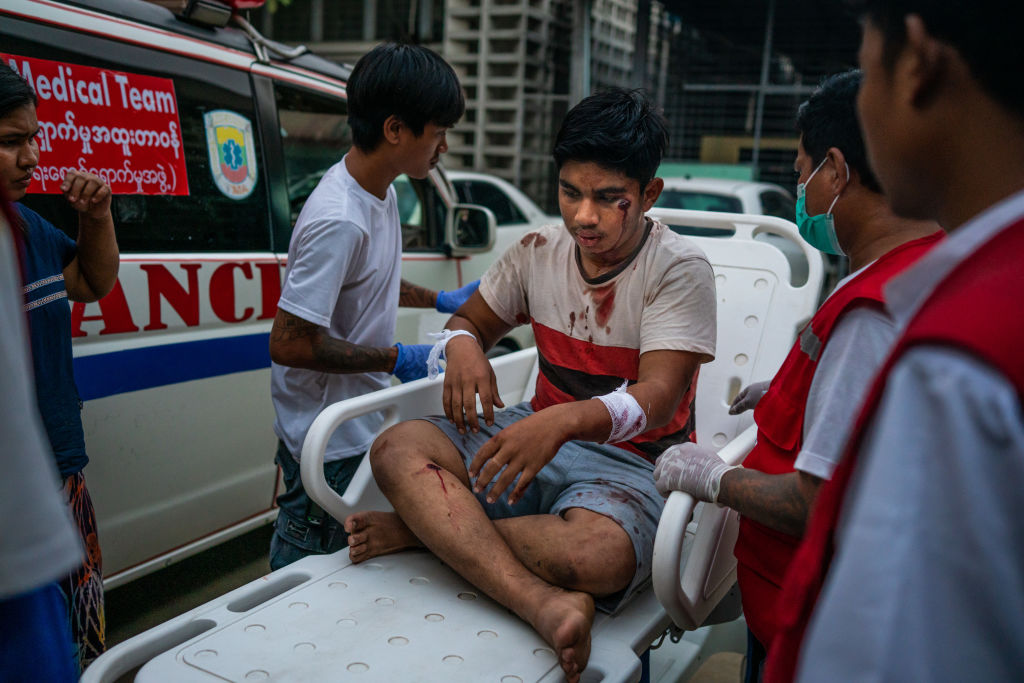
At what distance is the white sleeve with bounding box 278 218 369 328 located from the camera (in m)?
2.01

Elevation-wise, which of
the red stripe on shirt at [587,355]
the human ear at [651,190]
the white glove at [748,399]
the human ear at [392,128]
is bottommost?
the white glove at [748,399]

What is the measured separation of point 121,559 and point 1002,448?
270 centimetres

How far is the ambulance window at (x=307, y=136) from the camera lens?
313 cm

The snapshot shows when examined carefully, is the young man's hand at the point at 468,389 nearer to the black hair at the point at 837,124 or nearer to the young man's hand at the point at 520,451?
the young man's hand at the point at 520,451

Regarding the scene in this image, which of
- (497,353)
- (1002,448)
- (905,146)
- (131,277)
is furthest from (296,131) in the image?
(1002,448)

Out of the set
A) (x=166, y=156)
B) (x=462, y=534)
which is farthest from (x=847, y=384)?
(x=166, y=156)

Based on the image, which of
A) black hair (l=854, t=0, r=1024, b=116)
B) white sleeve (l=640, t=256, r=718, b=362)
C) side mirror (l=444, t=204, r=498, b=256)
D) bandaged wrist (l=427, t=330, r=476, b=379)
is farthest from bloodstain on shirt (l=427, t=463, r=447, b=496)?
side mirror (l=444, t=204, r=498, b=256)

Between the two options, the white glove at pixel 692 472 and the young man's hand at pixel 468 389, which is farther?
the young man's hand at pixel 468 389

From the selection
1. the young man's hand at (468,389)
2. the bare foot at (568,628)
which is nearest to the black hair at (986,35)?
the bare foot at (568,628)

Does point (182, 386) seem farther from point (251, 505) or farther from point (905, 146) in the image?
point (905, 146)

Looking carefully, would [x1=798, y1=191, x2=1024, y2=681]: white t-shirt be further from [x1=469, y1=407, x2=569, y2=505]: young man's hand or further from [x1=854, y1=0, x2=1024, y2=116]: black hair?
[x1=469, y1=407, x2=569, y2=505]: young man's hand

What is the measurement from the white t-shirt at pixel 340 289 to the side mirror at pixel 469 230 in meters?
1.45

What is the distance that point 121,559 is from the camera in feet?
8.52

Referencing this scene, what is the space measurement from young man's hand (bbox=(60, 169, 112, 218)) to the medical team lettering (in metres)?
0.55
